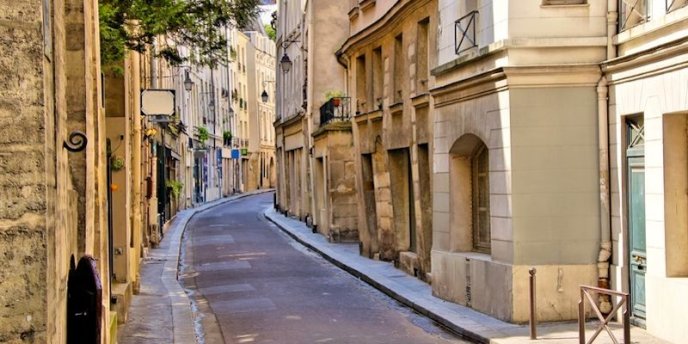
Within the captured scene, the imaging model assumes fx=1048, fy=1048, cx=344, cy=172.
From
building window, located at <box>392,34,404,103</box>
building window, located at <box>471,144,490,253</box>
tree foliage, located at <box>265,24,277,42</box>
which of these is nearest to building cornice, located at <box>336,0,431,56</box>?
building window, located at <box>392,34,404,103</box>

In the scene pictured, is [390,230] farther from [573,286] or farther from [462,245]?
[573,286]

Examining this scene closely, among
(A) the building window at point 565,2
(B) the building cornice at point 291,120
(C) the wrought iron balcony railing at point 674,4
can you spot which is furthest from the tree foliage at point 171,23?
(B) the building cornice at point 291,120

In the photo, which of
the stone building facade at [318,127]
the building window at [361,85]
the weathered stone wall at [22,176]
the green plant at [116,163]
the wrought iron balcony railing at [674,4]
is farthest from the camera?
the stone building facade at [318,127]

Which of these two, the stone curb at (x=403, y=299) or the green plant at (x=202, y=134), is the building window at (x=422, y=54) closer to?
the stone curb at (x=403, y=299)

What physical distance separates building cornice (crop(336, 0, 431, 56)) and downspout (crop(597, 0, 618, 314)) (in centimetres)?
580

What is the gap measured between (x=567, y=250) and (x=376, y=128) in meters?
10.6

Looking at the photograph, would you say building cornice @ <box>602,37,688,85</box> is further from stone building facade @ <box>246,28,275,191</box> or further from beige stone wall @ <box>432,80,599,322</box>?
stone building facade @ <box>246,28,275,191</box>

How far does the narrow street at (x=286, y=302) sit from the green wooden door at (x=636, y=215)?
223cm

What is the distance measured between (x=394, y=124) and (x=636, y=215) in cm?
934

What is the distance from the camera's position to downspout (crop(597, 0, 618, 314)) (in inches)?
521

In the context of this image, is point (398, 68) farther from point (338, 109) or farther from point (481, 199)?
point (338, 109)

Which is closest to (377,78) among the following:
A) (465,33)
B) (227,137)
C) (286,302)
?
(286,302)

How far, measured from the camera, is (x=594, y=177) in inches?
530

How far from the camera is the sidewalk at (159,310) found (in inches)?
509
